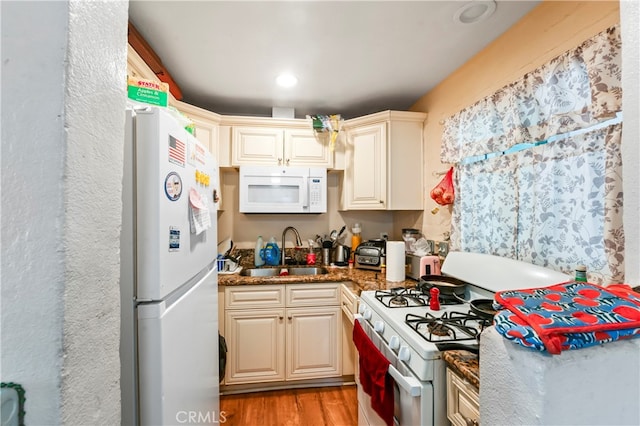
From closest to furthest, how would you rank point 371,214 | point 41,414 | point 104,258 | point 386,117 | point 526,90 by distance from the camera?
point 41,414
point 104,258
point 526,90
point 386,117
point 371,214

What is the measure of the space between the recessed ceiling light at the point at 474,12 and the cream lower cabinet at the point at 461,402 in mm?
1589

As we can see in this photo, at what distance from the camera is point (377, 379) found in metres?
1.13

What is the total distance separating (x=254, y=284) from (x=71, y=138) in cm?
173

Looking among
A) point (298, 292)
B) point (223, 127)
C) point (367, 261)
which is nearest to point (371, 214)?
point (367, 261)

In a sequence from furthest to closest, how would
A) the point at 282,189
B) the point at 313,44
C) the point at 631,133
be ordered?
the point at 282,189 < the point at 313,44 < the point at 631,133

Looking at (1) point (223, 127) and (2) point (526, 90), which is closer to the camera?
(2) point (526, 90)

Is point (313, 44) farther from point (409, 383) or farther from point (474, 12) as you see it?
point (409, 383)

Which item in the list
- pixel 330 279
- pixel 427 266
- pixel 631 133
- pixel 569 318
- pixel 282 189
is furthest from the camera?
pixel 282 189

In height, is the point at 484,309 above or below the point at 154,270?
below

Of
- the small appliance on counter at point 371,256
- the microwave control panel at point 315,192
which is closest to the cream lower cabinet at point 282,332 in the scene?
the small appliance on counter at point 371,256

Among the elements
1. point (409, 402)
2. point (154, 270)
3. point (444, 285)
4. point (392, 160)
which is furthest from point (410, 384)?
point (392, 160)

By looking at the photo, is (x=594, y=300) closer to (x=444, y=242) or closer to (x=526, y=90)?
(x=526, y=90)

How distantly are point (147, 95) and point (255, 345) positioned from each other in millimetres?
1811

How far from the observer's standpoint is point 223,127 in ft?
7.65
